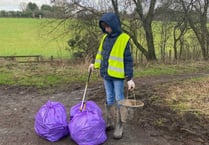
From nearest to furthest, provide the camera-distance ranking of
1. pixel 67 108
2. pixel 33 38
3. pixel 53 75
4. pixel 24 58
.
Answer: pixel 67 108
pixel 53 75
pixel 24 58
pixel 33 38

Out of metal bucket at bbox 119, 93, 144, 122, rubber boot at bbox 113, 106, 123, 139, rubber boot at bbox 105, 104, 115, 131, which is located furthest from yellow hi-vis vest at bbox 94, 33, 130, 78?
rubber boot at bbox 105, 104, 115, 131

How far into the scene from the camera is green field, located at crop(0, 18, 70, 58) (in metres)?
13.0

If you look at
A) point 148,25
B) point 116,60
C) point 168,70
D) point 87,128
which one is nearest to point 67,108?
point 87,128

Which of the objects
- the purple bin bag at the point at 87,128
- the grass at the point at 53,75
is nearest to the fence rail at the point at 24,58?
the grass at the point at 53,75

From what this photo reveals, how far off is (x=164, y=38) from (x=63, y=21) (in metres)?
5.57

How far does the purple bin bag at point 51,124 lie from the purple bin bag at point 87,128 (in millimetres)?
156

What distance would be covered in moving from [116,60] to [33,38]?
26331 mm

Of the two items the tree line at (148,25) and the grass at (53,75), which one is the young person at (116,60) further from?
the tree line at (148,25)

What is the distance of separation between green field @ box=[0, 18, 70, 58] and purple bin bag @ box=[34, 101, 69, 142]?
9.05 m

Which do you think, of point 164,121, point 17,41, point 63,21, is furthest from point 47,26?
point 17,41

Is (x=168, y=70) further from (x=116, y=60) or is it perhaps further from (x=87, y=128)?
(x=87, y=128)

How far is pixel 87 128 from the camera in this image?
151 inches

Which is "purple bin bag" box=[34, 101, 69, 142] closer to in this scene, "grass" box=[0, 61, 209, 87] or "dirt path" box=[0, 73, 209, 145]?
"dirt path" box=[0, 73, 209, 145]

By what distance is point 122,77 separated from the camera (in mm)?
3994
